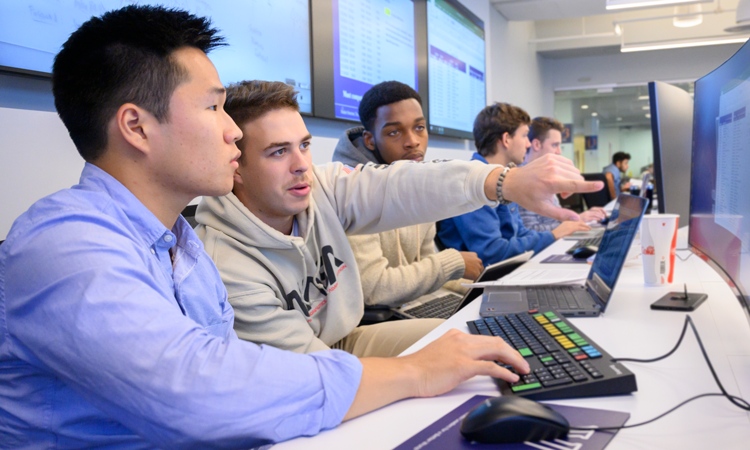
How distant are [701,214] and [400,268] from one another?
87 cm

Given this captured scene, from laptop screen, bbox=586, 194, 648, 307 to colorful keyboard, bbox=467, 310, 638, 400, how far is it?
24 centimetres

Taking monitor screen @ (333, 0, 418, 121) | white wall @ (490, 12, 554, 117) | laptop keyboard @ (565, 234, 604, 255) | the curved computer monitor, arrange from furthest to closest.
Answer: white wall @ (490, 12, 554, 117) < monitor screen @ (333, 0, 418, 121) < laptop keyboard @ (565, 234, 604, 255) < the curved computer monitor

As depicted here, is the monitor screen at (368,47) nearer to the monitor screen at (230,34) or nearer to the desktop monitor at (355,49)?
the desktop monitor at (355,49)

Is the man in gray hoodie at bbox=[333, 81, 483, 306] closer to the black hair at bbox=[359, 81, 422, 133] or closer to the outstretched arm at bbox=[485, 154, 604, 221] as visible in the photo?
the black hair at bbox=[359, 81, 422, 133]

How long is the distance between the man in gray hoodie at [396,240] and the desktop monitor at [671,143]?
2.26ft

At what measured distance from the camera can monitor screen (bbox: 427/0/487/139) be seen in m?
3.72

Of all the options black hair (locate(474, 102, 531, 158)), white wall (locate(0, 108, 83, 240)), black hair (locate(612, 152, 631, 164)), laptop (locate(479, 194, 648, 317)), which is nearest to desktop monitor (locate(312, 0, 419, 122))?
black hair (locate(474, 102, 531, 158))

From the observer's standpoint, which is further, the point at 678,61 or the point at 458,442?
the point at 678,61

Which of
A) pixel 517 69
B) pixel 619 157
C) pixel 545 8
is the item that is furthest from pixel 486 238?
pixel 619 157

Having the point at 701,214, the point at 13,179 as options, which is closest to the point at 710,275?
the point at 701,214

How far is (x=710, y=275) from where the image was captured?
149 centimetres

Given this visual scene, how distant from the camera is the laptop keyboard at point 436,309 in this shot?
1.64 metres

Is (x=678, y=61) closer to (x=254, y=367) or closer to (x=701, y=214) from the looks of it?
(x=701, y=214)

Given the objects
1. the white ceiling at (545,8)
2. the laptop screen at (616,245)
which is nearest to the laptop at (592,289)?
the laptop screen at (616,245)
